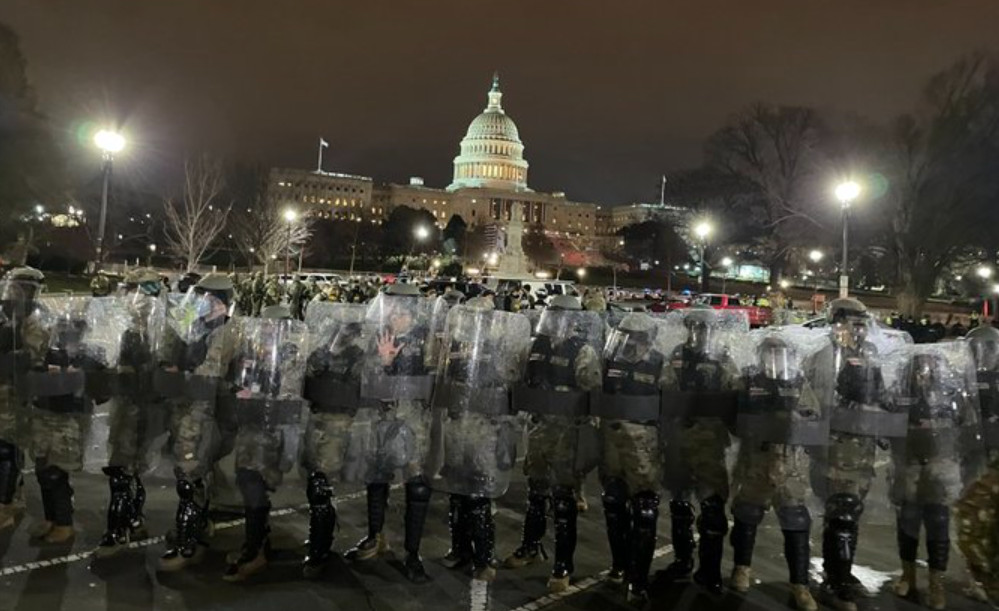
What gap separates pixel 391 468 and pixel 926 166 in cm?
3351

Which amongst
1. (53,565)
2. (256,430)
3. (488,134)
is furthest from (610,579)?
(488,134)

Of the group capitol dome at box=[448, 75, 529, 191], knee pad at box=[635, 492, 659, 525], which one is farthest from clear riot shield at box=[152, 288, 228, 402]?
capitol dome at box=[448, 75, 529, 191]

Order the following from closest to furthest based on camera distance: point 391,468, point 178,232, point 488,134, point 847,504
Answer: point 847,504 → point 391,468 → point 178,232 → point 488,134

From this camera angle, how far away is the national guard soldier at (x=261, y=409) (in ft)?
18.1

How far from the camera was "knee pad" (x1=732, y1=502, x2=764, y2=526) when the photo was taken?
5500 mm

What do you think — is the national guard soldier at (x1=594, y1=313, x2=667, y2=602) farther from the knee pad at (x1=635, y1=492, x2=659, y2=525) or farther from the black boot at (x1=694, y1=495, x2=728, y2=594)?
the black boot at (x1=694, y1=495, x2=728, y2=594)

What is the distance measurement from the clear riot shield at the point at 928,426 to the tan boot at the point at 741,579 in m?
1.23

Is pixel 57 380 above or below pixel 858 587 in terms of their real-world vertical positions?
above

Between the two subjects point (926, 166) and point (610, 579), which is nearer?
point (610, 579)

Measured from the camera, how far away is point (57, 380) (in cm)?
587

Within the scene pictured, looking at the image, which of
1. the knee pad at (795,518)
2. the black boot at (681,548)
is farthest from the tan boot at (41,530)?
the knee pad at (795,518)

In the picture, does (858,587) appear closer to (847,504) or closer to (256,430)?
(847,504)

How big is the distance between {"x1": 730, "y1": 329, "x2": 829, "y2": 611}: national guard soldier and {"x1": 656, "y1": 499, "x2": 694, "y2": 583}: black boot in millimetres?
492

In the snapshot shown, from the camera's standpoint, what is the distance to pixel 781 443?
17.5 ft
